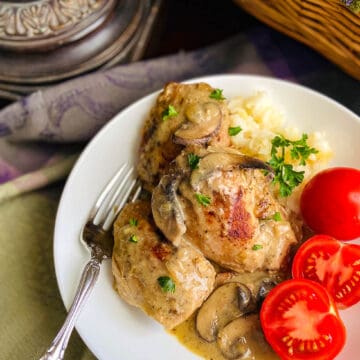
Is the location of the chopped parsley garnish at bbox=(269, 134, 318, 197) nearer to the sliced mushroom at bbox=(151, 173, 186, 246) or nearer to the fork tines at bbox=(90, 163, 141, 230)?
the sliced mushroom at bbox=(151, 173, 186, 246)

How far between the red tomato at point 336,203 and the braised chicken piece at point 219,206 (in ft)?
1.03

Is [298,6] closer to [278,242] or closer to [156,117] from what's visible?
[156,117]

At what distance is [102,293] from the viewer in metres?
3.12

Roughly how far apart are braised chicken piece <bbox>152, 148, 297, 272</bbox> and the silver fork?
41 cm

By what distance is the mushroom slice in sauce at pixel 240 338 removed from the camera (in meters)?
2.89

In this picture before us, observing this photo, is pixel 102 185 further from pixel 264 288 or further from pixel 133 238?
pixel 264 288

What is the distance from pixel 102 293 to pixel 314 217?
3.70 ft

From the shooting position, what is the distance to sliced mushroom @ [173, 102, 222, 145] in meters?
3.08

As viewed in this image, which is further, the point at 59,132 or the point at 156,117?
the point at 59,132

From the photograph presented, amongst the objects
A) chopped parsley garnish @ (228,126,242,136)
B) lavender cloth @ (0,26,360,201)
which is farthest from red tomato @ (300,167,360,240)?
lavender cloth @ (0,26,360,201)

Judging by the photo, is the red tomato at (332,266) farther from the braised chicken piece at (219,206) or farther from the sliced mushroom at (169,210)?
the sliced mushroom at (169,210)

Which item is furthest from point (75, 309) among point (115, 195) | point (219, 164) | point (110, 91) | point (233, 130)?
point (110, 91)

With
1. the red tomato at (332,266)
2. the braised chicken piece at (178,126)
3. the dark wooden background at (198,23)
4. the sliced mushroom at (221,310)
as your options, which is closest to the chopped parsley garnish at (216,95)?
the braised chicken piece at (178,126)

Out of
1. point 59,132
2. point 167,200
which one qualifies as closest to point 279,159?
point 167,200
